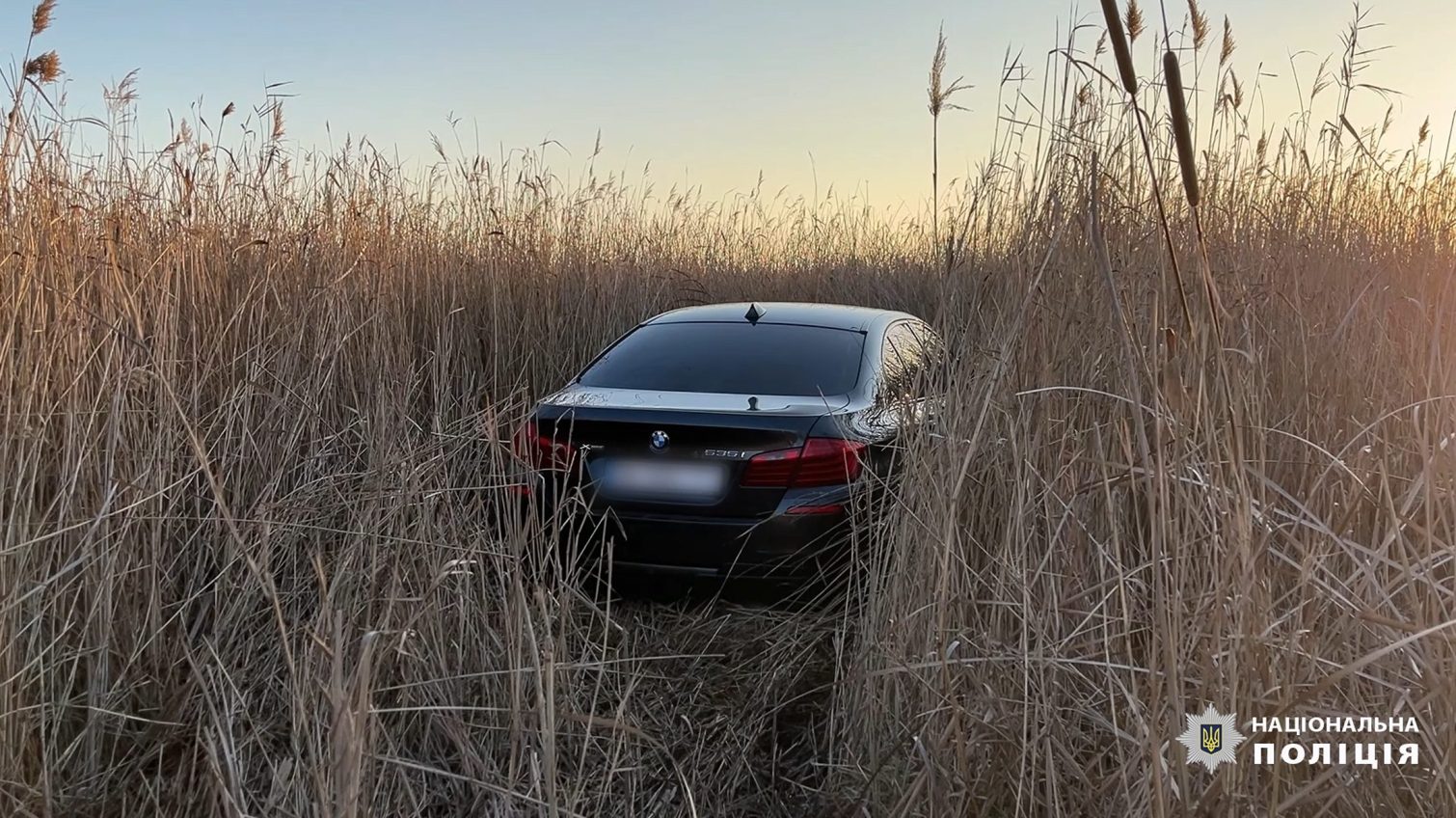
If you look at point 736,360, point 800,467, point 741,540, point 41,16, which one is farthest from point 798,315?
point 41,16

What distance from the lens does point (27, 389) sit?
8.06 ft

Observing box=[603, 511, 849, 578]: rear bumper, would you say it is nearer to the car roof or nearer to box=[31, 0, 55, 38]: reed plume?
the car roof

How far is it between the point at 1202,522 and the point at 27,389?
2900mm

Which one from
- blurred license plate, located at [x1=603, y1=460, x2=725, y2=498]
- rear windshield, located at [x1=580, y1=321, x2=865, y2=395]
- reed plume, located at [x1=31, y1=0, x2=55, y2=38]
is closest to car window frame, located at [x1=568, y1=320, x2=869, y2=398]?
rear windshield, located at [x1=580, y1=321, x2=865, y2=395]

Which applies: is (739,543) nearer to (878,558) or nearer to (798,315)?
(878,558)

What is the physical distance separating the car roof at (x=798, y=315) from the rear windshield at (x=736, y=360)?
0.24 ft

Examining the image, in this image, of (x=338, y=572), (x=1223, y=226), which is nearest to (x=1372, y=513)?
(x=1223, y=226)

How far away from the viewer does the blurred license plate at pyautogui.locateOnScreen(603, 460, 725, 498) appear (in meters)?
3.05

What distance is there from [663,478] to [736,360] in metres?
0.72

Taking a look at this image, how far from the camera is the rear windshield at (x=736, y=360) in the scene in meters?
3.43

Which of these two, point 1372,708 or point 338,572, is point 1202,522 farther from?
point 338,572

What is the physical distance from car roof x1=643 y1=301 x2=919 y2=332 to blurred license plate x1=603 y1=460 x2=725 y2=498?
110 cm

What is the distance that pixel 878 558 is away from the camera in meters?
2.65

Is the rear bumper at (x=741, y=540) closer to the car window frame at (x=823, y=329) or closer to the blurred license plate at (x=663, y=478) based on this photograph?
the blurred license plate at (x=663, y=478)
